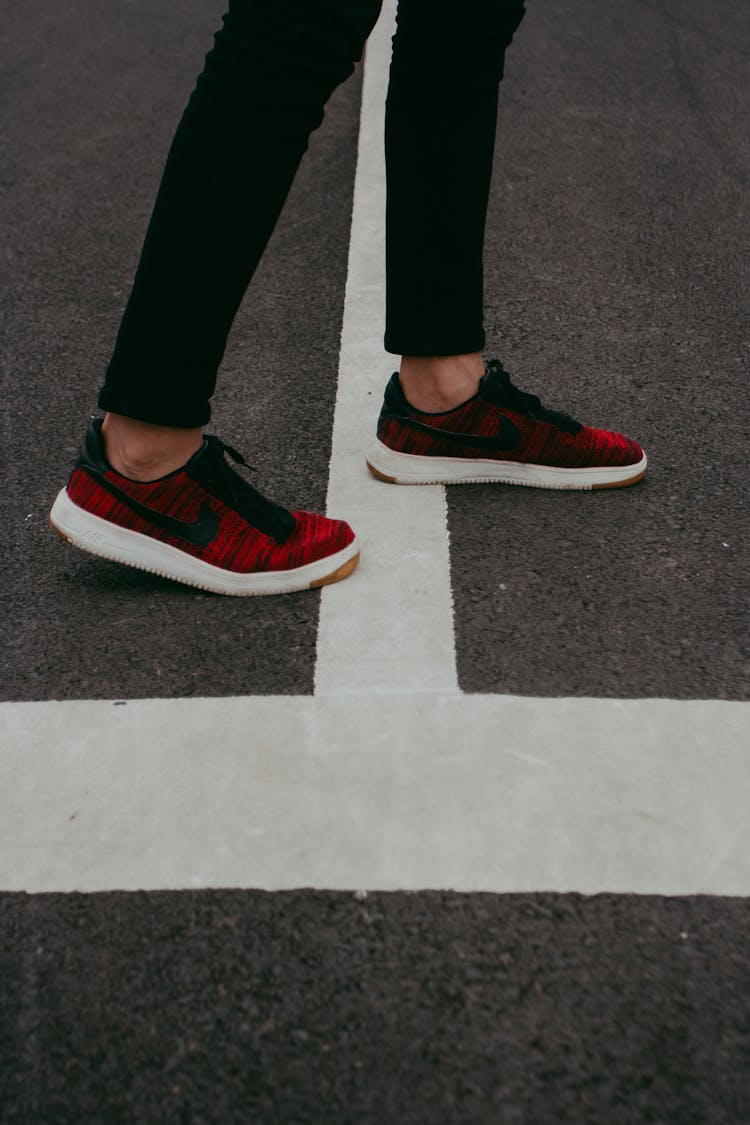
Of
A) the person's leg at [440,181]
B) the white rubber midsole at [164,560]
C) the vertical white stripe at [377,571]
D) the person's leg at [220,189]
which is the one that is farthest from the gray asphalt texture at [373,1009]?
the person's leg at [440,181]

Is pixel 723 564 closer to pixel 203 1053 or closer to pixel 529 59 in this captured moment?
pixel 203 1053

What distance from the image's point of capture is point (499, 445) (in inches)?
91.4

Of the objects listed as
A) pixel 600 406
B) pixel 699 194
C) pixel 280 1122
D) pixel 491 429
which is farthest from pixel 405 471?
pixel 699 194

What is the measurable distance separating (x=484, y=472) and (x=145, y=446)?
2.57 feet

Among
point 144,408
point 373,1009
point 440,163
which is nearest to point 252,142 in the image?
point 144,408

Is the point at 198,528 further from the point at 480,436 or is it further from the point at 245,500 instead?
the point at 480,436

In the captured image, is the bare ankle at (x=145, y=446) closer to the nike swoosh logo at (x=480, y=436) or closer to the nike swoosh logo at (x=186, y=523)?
the nike swoosh logo at (x=186, y=523)

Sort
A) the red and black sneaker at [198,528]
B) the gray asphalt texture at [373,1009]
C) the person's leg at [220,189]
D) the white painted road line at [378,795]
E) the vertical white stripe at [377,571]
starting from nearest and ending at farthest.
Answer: the gray asphalt texture at [373,1009], the white painted road line at [378,795], the person's leg at [220,189], the vertical white stripe at [377,571], the red and black sneaker at [198,528]

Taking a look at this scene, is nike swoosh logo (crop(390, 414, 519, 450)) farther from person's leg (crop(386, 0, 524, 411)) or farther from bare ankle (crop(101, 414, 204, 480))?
bare ankle (crop(101, 414, 204, 480))

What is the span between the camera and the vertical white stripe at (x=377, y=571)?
5.96 ft

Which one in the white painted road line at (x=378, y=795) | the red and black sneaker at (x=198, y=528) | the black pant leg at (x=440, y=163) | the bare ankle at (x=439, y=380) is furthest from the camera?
the bare ankle at (x=439, y=380)

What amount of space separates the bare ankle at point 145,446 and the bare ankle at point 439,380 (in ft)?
1.85

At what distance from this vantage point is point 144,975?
1318 millimetres

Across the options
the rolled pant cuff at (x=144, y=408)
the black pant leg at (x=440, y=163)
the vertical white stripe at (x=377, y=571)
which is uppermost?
the black pant leg at (x=440, y=163)
